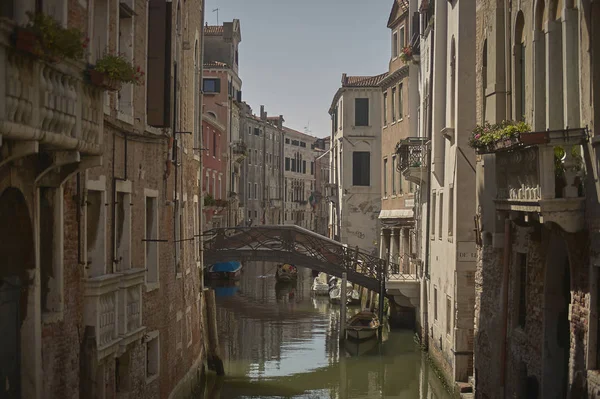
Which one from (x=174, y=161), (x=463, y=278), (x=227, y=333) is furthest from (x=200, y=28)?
(x=227, y=333)

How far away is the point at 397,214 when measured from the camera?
3472 cm

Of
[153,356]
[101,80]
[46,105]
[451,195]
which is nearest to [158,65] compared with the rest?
[153,356]

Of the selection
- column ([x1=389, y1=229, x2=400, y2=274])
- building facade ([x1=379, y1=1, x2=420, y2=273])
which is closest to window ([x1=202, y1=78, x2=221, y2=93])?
building facade ([x1=379, y1=1, x2=420, y2=273])

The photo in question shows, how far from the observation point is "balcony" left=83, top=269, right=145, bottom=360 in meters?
11.2

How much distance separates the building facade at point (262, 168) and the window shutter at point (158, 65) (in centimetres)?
4778

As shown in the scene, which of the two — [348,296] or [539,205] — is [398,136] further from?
[539,205]

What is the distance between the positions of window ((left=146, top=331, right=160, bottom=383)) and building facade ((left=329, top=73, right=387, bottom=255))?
99.7 ft

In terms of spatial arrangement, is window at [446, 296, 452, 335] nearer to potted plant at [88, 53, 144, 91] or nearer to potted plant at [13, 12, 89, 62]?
potted plant at [88, 53, 144, 91]

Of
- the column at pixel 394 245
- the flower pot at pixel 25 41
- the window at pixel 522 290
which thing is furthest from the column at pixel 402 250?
the flower pot at pixel 25 41

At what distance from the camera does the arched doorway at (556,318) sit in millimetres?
11922

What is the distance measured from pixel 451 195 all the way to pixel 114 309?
37.0 ft

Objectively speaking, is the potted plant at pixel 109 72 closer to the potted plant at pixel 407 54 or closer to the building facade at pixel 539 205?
the building facade at pixel 539 205

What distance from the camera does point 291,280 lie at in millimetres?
50531

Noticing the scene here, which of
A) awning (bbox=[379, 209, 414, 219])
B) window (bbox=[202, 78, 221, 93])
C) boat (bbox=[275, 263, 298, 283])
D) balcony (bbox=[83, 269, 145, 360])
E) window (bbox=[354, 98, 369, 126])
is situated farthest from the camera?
window (bbox=[202, 78, 221, 93])
